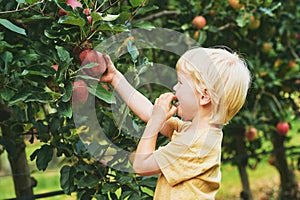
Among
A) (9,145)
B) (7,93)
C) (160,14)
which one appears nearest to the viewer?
(7,93)

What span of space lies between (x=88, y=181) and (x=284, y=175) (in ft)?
7.24

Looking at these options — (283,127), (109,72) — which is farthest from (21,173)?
(283,127)

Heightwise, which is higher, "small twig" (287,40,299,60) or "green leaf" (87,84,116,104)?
"green leaf" (87,84,116,104)

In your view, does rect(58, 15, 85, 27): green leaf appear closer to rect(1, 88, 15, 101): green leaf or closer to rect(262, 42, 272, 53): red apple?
rect(1, 88, 15, 101): green leaf

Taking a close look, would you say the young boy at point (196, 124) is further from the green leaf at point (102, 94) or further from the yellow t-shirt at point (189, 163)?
the green leaf at point (102, 94)

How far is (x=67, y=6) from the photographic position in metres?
1.46

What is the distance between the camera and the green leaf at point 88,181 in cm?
169

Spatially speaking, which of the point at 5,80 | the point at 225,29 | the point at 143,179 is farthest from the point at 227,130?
the point at 5,80

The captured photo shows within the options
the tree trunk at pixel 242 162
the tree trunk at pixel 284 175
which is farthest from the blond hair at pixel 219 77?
the tree trunk at pixel 284 175

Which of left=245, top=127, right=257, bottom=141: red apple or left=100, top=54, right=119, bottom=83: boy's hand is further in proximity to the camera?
left=245, top=127, right=257, bottom=141: red apple

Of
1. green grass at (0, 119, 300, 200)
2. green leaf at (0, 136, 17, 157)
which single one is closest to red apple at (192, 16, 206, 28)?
green leaf at (0, 136, 17, 157)

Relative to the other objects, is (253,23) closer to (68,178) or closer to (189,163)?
(68,178)

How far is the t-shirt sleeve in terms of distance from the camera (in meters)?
1.34

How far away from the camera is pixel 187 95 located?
1363mm
